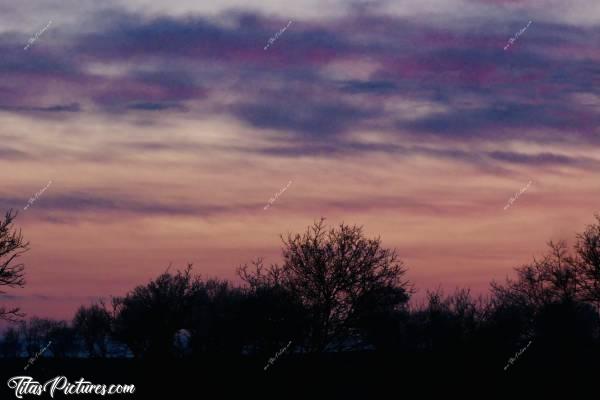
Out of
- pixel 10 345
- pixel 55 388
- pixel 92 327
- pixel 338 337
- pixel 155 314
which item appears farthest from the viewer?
pixel 10 345

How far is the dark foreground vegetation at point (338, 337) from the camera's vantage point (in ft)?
176

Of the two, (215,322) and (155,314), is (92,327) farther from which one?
(215,322)

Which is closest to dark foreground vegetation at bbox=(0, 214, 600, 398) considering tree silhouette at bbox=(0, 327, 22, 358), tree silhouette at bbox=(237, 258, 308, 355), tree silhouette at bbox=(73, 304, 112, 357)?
tree silhouette at bbox=(237, 258, 308, 355)

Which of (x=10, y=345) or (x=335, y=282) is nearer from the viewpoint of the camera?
(x=335, y=282)

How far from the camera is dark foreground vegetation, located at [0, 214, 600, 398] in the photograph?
5350cm

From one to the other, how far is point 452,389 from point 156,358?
2714cm

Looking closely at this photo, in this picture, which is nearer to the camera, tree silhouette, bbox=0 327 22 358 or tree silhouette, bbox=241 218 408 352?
tree silhouette, bbox=241 218 408 352

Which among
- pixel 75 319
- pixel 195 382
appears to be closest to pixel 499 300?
pixel 195 382

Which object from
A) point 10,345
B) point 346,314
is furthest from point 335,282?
point 10,345

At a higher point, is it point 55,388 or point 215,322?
point 215,322

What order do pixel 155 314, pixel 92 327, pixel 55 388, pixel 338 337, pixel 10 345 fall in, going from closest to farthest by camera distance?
1. pixel 55 388
2. pixel 338 337
3. pixel 155 314
4. pixel 92 327
5. pixel 10 345

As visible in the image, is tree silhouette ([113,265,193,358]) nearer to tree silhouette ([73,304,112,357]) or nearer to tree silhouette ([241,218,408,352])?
tree silhouette ([241,218,408,352])

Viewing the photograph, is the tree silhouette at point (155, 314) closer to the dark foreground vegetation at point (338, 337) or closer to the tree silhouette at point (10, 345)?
the dark foreground vegetation at point (338, 337)

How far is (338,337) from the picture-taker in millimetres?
64000
